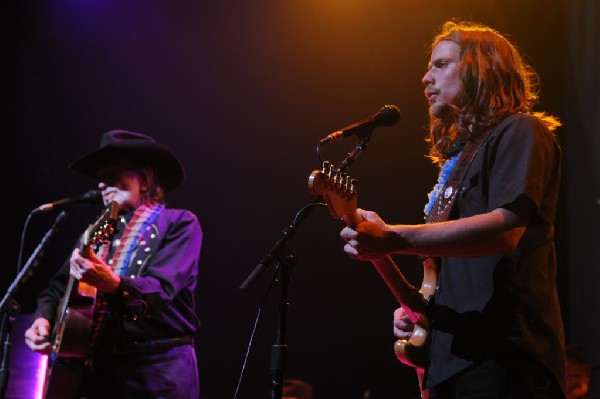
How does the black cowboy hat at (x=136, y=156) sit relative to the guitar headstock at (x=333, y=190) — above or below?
below

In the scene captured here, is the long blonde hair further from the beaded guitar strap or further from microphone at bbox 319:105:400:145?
the beaded guitar strap

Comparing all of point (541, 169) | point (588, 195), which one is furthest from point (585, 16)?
point (541, 169)

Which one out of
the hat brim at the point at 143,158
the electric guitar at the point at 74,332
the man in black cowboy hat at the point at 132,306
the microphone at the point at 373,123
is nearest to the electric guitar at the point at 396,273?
the microphone at the point at 373,123

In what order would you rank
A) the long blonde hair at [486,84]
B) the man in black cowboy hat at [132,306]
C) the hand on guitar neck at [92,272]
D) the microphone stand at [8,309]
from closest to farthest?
the long blonde hair at [486,84] < the hand on guitar neck at [92,272] < the man in black cowboy hat at [132,306] < the microphone stand at [8,309]

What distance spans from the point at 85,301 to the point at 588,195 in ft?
12.6

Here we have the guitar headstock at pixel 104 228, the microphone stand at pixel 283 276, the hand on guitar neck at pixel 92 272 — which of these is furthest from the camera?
the guitar headstock at pixel 104 228

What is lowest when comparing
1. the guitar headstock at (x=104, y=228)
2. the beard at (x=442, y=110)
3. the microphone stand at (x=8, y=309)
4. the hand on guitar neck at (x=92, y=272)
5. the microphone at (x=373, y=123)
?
the microphone stand at (x=8, y=309)

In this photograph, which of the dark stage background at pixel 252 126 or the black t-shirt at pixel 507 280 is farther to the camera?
the dark stage background at pixel 252 126

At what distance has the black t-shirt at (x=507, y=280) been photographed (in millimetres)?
2059

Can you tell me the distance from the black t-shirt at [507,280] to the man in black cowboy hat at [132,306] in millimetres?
1982

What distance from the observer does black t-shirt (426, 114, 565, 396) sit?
206cm

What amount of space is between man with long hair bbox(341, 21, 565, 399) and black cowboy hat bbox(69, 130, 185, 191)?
2497mm

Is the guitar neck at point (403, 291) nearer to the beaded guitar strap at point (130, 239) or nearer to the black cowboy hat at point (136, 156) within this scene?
the beaded guitar strap at point (130, 239)

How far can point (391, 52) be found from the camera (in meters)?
6.21
